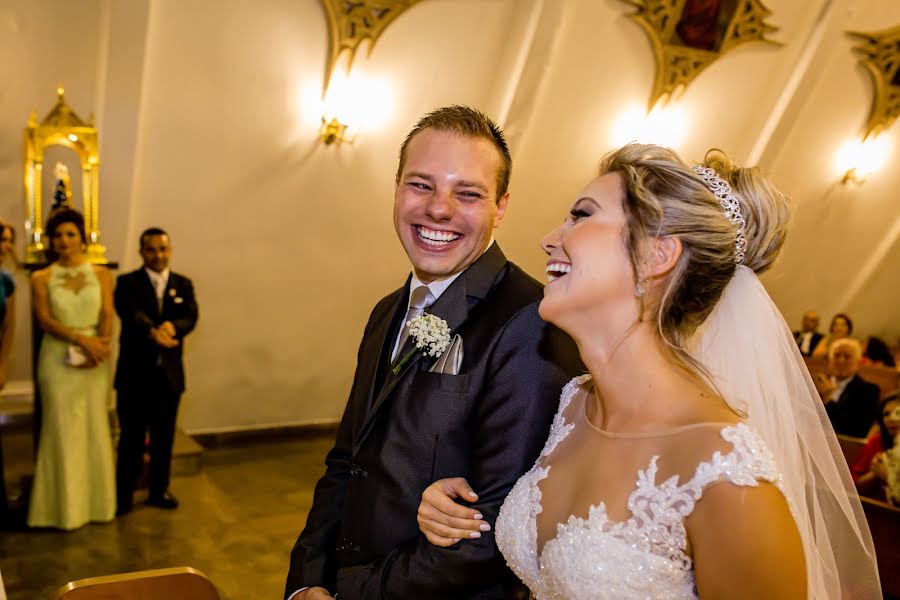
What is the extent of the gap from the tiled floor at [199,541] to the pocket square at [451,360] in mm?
2833

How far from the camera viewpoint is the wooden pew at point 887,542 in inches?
133

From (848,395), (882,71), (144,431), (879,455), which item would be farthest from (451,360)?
(882,71)

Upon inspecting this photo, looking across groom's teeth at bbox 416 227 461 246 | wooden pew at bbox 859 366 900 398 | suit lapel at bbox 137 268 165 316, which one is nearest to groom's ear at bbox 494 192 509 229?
groom's teeth at bbox 416 227 461 246

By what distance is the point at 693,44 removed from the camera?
6258 mm

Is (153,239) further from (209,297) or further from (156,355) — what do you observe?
(209,297)

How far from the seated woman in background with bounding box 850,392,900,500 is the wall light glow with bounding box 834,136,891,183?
176 inches

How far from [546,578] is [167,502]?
4.24 m

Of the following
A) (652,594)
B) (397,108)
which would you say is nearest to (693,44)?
(397,108)

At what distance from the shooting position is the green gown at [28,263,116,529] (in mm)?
4629

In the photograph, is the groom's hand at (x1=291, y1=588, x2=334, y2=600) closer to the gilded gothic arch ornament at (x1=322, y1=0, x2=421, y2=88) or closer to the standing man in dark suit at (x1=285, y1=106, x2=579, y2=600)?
the standing man in dark suit at (x1=285, y1=106, x2=579, y2=600)

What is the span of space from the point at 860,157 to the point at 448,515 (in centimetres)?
795

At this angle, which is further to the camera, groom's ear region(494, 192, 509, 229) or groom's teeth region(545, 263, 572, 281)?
groom's ear region(494, 192, 509, 229)

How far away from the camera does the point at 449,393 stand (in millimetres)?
1747

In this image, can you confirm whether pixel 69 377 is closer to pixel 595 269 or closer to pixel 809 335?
pixel 595 269
